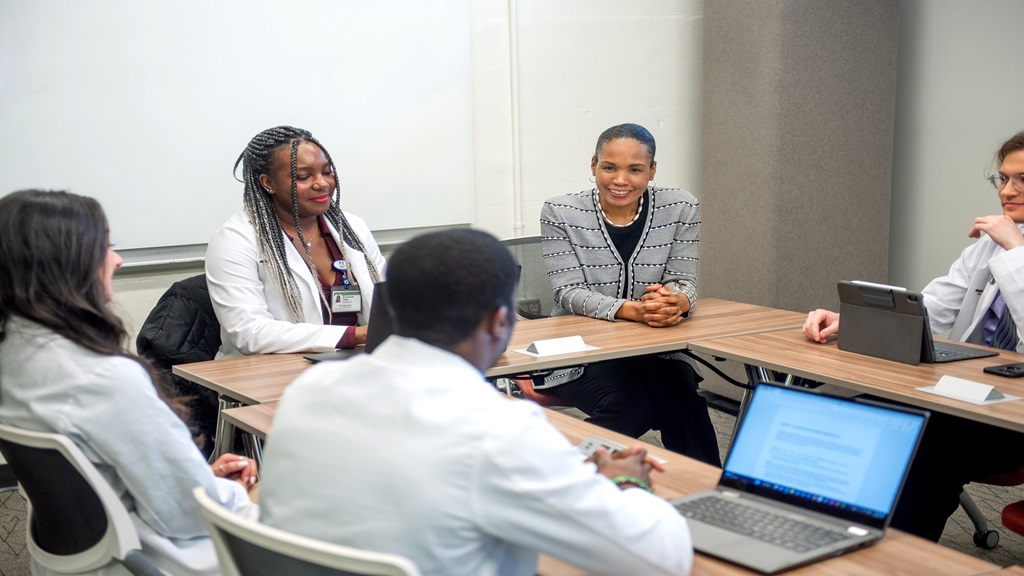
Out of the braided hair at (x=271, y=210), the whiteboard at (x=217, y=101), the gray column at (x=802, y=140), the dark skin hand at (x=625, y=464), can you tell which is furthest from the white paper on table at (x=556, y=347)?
the gray column at (x=802, y=140)

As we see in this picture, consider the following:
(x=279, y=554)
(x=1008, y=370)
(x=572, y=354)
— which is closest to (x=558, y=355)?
(x=572, y=354)

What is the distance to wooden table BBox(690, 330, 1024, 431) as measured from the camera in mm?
2131

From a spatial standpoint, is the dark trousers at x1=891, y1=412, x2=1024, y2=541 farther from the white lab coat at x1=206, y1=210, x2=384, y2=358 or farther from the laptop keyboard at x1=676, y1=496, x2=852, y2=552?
the white lab coat at x1=206, y1=210, x2=384, y2=358

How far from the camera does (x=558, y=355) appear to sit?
2.77 metres

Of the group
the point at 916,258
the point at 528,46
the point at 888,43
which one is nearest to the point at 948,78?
the point at 888,43

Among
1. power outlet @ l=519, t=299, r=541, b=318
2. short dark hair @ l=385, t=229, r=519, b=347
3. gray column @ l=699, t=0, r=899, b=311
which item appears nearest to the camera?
short dark hair @ l=385, t=229, r=519, b=347

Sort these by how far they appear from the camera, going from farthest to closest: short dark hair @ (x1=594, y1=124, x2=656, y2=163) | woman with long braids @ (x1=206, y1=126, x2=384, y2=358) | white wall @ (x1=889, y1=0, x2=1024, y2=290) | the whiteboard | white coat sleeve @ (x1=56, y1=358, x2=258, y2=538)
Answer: white wall @ (x1=889, y1=0, x2=1024, y2=290) < the whiteboard < short dark hair @ (x1=594, y1=124, x2=656, y2=163) < woman with long braids @ (x1=206, y1=126, x2=384, y2=358) < white coat sleeve @ (x1=56, y1=358, x2=258, y2=538)

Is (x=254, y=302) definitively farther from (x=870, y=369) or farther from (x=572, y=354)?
(x=870, y=369)

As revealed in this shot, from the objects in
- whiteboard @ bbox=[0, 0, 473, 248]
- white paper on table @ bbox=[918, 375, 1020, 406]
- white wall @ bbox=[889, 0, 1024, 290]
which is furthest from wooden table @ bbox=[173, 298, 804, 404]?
white wall @ bbox=[889, 0, 1024, 290]

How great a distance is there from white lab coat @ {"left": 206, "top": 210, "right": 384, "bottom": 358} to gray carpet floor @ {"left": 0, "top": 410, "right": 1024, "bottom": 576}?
0.97 metres

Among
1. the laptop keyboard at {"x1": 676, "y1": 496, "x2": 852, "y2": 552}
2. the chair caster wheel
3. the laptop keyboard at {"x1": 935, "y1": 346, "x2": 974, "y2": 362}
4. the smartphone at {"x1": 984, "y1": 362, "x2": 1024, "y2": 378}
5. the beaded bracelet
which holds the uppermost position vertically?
the beaded bracelet

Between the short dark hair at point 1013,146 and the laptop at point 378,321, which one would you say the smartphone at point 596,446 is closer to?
the laptop at point 378,321

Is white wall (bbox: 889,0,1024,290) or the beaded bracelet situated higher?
white wall (bbox: 889,0,1024,290)

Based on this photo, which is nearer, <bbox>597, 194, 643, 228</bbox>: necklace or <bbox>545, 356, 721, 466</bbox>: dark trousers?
<bbox>545, 356, 721, 466</bbox>: dark trousers
